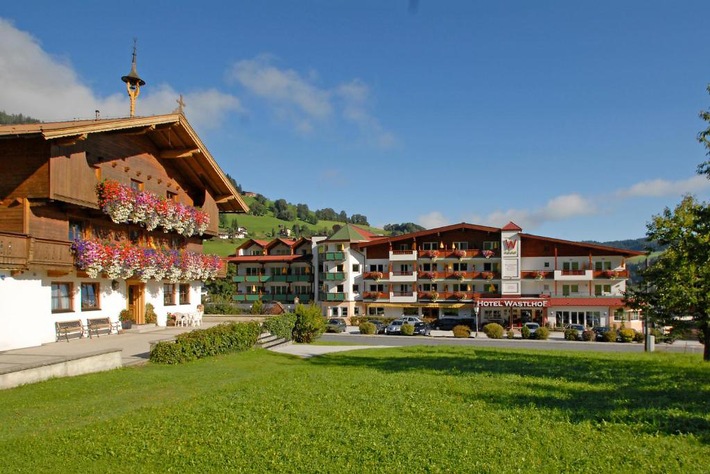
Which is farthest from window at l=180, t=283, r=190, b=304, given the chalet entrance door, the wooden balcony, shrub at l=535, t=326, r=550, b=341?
shrub at l=535, t=326, r=550, b=341

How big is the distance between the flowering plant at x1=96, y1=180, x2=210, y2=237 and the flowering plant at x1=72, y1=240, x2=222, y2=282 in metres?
1.34

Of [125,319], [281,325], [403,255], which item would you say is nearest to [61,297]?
[125,319]

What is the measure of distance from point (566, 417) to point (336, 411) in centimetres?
429

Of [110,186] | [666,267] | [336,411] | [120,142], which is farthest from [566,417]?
[120,142]

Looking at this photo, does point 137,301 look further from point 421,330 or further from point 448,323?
point 448,323

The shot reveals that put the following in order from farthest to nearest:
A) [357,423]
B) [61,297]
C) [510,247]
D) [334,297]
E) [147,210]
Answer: [334,297] → [510,247] → [147,210] → [61,297] → [357,423]

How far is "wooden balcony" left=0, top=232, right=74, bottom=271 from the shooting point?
18281 mm

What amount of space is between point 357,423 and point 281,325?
19108 mm

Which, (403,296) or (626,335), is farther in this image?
(403,296)

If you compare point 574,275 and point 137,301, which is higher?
point 137,301

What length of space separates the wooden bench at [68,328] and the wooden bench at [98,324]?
55 centimetres

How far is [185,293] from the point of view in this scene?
34.6 metres

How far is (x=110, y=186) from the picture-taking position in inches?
944

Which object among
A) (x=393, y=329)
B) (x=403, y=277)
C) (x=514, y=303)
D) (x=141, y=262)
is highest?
(x=141, y=262)
